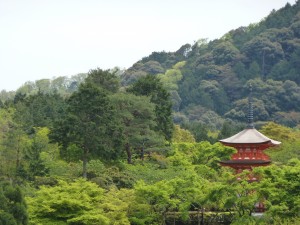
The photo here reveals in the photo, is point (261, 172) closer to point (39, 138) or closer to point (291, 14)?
point (39, 138)

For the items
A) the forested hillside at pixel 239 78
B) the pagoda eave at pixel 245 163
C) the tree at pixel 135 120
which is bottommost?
the pagoda eave at pixel 245 163

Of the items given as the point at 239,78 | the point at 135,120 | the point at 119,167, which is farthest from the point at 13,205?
the point at 239,78

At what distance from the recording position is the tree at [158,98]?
4197 centimetres

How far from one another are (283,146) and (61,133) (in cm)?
2029

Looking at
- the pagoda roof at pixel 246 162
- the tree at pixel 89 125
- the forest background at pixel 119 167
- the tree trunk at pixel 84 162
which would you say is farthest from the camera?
the pagoda roof at pixel 246 162

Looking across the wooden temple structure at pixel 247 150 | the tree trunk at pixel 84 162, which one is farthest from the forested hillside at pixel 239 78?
the tree trunk at pixel 84 162

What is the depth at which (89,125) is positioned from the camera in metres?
32.2

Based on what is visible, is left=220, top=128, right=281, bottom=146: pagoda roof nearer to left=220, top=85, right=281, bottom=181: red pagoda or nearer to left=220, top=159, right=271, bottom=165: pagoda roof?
left=220, top=85, right=281, bottom=181: red pagoda

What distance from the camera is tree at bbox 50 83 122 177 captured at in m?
32.2

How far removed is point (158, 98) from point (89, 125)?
37.3ft

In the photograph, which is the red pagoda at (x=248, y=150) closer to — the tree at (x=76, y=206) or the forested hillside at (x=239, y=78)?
the tree at (x=76, y=206)

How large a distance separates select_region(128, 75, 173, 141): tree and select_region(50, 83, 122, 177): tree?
8.67 m

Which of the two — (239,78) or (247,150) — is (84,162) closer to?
(247,150)

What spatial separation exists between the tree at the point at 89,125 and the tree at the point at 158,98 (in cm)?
867
